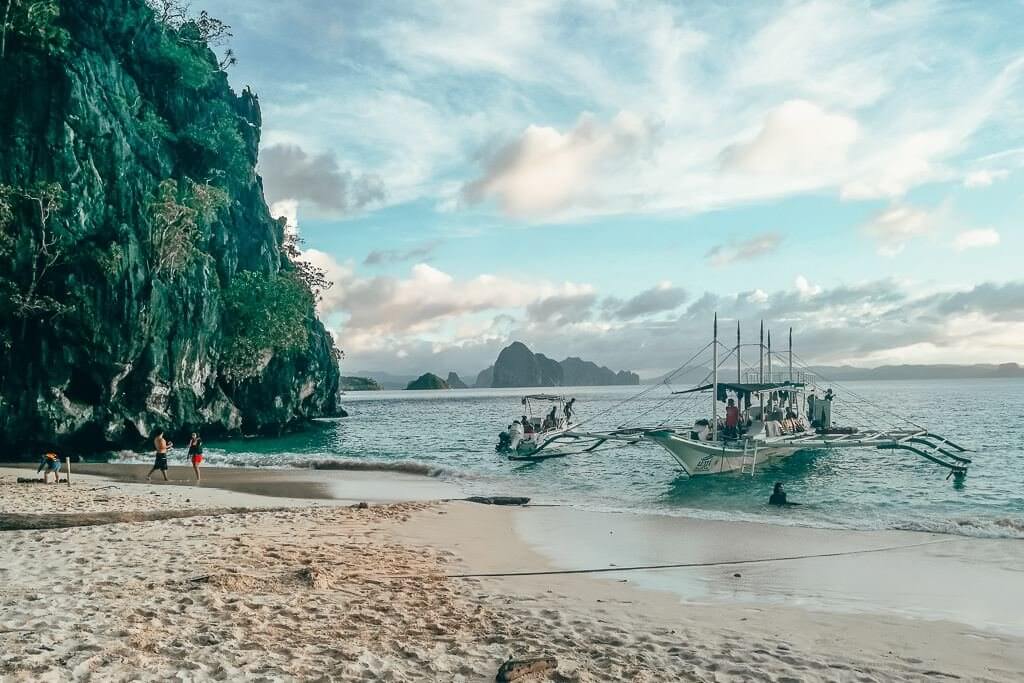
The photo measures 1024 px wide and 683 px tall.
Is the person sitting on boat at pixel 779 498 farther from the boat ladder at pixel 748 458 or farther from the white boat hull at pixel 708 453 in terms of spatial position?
the boat ladder at pixel 748 458

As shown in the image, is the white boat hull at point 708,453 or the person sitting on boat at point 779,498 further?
the white boat hull at point 708,453

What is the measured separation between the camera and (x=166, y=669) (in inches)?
260

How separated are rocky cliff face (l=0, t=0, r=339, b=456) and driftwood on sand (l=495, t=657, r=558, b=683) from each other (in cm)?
Result: 3680

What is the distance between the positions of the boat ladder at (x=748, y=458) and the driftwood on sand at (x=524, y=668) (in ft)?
83.5

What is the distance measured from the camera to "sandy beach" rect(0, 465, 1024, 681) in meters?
7.25

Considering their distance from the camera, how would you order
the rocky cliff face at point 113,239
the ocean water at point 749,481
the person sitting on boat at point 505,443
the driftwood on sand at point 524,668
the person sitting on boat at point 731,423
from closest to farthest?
the driftwood on sand at point 524,668 → the ocean water at point 749,481 → the person sitting on boat at point 731,423 → the rocky cliff face at point 113,239 → the person sitting on boat at point 505,443

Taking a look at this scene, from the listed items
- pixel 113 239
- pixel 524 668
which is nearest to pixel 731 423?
pixel 524 668

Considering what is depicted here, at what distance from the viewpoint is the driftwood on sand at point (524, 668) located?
22.5 feet

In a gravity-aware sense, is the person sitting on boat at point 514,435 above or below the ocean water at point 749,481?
above

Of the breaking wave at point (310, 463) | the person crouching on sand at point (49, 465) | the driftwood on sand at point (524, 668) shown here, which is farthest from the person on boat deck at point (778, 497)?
the person crouching on sand at point (49, 465)

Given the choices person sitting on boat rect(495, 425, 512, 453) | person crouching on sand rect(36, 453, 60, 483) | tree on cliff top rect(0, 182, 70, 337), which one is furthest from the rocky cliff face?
person sitting on boat rect(495, 425, 512, 453)

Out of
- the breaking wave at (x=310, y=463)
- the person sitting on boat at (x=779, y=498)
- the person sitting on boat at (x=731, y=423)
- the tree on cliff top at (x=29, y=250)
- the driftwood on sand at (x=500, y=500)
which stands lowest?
the breaking wave at (x=310, y=463)

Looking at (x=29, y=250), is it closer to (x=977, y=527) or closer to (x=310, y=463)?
(x=310, y=463)

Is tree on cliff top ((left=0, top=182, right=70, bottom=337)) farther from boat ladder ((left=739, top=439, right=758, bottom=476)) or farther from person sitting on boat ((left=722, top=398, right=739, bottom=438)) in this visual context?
boat ladder ((left=739, top=439, right=758, bottom=476))
